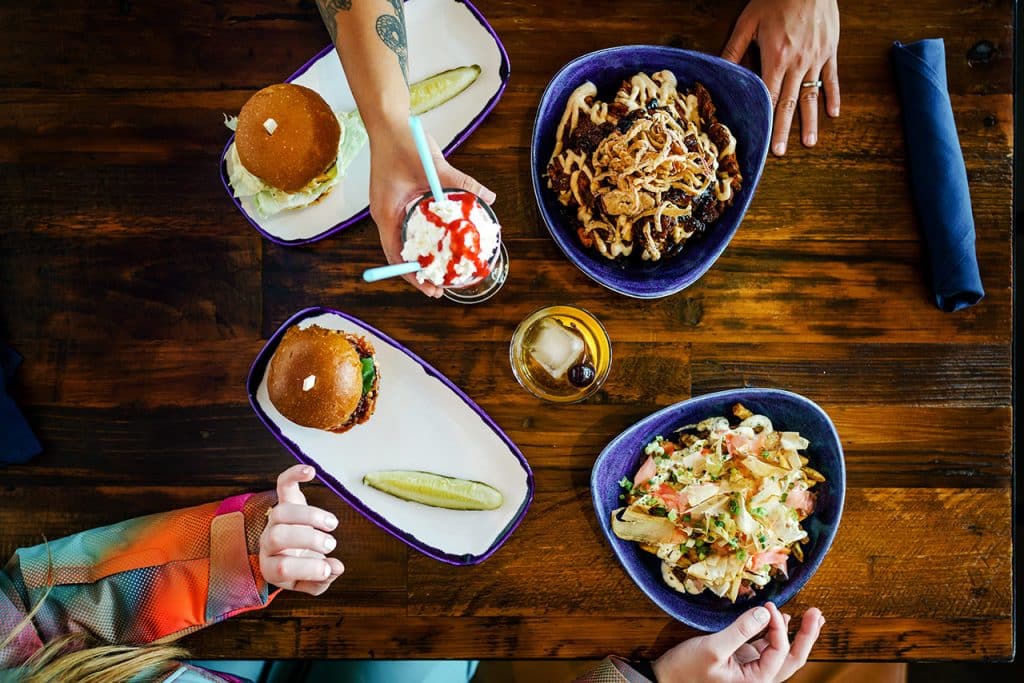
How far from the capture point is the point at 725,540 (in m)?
1.66

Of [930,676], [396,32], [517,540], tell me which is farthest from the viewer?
[930,676]

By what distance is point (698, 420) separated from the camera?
1.76 m

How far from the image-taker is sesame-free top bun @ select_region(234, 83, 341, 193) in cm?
165

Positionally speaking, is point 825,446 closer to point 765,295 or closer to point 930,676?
point 765,295

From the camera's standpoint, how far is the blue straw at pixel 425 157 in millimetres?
1393

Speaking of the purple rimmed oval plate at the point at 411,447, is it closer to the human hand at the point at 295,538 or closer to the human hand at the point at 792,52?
the human hand at the point at 295,538

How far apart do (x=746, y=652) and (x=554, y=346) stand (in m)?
0.87

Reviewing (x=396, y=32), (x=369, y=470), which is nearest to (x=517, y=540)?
(x=369, y=470)

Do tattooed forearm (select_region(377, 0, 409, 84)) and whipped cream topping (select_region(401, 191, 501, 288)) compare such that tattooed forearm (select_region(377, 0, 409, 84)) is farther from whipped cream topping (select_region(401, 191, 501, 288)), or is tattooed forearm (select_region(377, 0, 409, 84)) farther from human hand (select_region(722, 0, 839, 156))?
human hand (select_region(722, 0, 839, 156))

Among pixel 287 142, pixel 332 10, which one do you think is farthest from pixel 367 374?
pixel 332 10

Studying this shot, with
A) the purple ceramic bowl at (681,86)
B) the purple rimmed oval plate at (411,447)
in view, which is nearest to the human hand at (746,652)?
the purple rimmed oval plate at (411,447)

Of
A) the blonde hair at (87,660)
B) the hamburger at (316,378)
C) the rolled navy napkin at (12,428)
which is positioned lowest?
the blonde hair at (87,660)

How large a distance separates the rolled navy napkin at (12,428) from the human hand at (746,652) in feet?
5.31

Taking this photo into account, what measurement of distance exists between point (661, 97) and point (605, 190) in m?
0.26
